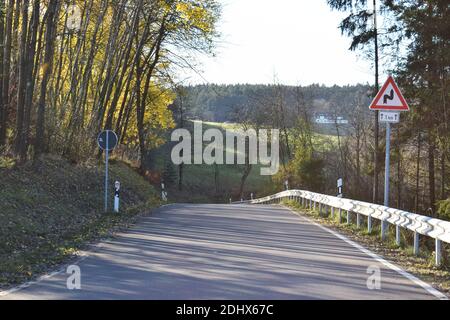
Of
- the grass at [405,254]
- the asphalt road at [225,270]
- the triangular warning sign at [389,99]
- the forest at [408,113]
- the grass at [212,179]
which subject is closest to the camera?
the asphalt road at [225,270]

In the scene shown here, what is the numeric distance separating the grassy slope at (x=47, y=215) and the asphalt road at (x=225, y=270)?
702 millimetres

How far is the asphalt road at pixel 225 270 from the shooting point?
23.7ft

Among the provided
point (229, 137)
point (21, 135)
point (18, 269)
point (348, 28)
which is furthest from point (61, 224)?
point (229, 137)

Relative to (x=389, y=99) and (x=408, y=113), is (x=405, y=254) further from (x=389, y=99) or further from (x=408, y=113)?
(x=408, y=113)

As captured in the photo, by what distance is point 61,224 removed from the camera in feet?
46.5

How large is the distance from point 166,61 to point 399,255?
81.9 ft

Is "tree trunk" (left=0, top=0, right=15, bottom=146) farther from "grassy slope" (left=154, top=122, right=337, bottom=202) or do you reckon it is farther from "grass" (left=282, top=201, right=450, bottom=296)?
"grassy slope" (left=154, top=122, right=337, bottom=202)

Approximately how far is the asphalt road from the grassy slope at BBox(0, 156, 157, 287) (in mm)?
702

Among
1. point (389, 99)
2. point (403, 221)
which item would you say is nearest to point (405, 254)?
point (403, 221)

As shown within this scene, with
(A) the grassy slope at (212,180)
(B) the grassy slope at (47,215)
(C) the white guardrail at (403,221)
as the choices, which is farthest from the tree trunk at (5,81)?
(A) the grassy slope at (212,180)

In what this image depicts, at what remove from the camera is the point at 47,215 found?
46.6 feet

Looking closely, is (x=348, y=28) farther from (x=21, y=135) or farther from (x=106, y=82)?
(x=21, y=135)

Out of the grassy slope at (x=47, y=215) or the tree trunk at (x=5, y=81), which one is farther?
the tree trunk at (x=5, y=81)

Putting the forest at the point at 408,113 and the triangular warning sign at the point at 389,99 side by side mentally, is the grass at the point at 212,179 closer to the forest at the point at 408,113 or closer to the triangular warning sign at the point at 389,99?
the forest at the point at 408,113
